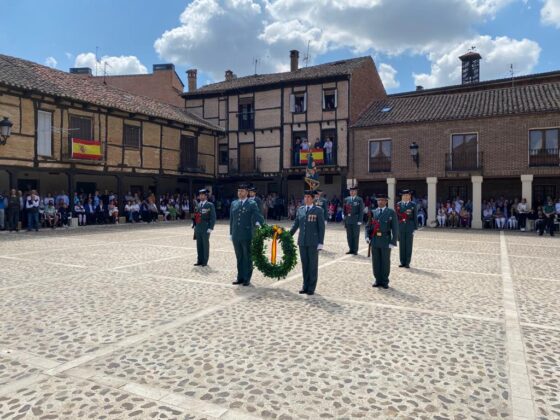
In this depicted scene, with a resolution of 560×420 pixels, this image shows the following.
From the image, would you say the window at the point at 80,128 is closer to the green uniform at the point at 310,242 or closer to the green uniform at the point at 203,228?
the green uniform at the point at 203,228

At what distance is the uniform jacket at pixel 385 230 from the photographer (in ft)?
24.2

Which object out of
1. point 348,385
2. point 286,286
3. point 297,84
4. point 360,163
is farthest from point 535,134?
point 348,385

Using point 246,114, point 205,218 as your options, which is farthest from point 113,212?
point 205,218

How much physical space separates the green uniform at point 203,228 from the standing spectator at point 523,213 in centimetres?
1603

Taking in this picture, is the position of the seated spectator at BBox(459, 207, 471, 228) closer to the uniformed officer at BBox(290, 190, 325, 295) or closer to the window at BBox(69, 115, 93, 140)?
the uniformed officer at BBox(290, 190, 325, 295)

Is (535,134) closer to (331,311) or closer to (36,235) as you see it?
(331,311)

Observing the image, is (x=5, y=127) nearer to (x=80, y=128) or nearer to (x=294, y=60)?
(x=80, y=128)

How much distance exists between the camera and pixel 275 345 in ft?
14.2

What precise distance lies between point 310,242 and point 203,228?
2992mm

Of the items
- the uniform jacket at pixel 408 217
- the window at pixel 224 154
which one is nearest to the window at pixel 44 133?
the window at pixel 224 154

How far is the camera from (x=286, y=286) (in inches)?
285

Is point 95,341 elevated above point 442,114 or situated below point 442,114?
below

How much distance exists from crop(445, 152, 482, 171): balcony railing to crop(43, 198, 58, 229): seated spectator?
18.5 metres

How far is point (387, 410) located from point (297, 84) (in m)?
25.1
